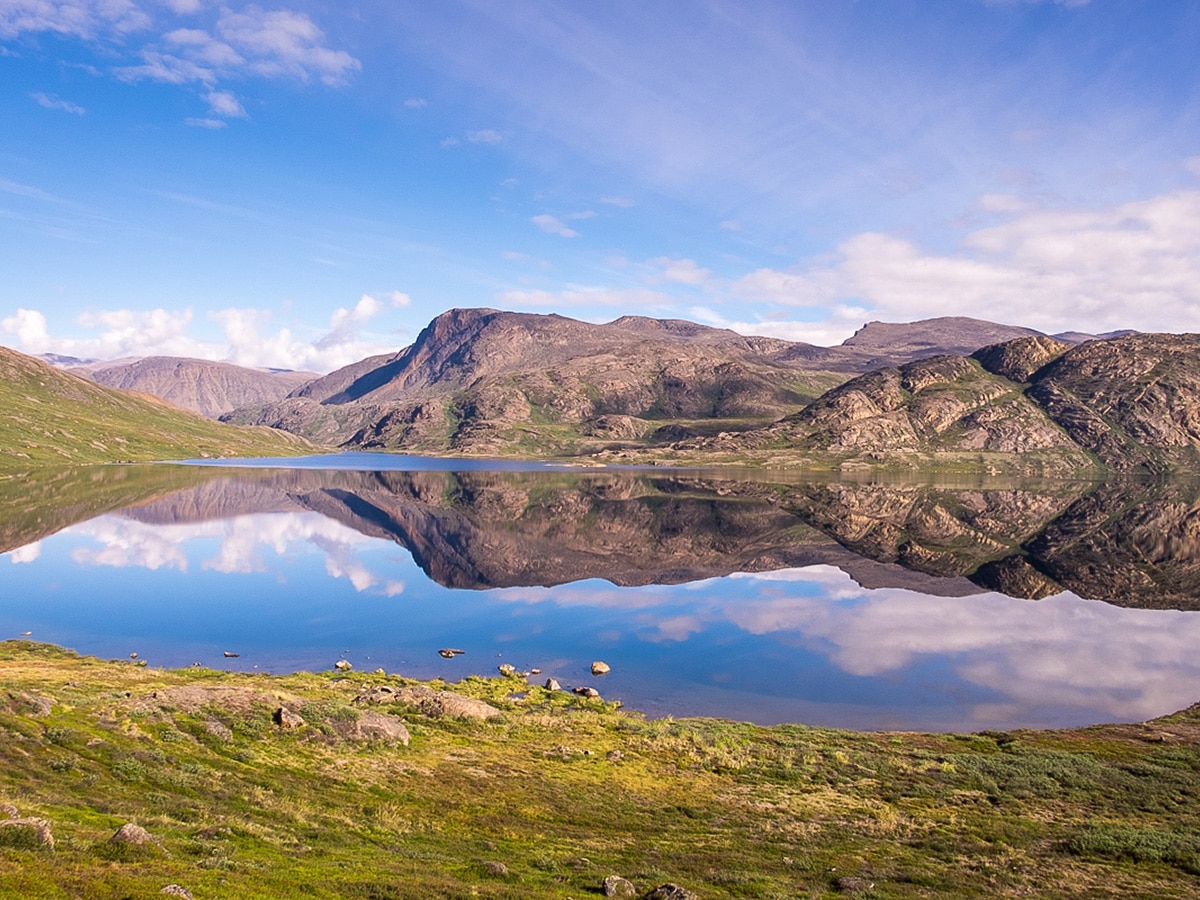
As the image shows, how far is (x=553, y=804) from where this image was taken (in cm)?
3388

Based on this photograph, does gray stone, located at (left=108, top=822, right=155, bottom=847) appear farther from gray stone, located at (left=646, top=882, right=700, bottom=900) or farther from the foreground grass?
gray stone, located at (left=646, top=882, right=700, bottom=900)

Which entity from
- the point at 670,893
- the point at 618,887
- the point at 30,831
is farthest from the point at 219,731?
the point at 670,893

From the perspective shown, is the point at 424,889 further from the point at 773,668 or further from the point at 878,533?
the point at 878,533

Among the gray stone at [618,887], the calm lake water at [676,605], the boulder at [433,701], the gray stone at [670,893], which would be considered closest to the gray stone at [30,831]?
the gray stone at [618,887]

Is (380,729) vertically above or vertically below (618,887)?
below

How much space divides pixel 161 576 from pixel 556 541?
72.0 meters

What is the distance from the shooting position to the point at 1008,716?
57375 mm

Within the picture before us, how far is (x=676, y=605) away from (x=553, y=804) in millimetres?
66074

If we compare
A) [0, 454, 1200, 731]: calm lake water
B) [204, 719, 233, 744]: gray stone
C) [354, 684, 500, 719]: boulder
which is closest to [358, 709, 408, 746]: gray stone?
[354, 684, 500, 719]: boulder

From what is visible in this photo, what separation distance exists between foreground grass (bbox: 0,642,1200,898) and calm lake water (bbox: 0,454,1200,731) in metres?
13.3

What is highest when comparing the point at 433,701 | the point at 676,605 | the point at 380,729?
the point at 380,729

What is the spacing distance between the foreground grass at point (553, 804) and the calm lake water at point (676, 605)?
43.7 ft

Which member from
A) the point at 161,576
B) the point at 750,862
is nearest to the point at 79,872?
the point at 750,862

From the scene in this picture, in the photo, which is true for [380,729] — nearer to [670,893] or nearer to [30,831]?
[670,893]
